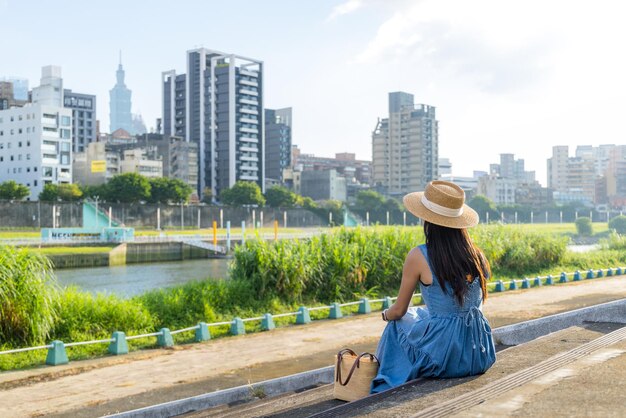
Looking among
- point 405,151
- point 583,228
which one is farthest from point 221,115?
point 583,228

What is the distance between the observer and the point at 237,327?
14.2m

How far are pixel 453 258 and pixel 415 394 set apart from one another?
39.7 inches

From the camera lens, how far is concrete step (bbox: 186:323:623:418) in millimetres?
4758

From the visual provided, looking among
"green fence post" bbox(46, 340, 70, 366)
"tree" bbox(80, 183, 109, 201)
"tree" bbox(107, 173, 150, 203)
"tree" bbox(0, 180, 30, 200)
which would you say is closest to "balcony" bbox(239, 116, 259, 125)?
"tree" bbox(107, 173, 150, 203)

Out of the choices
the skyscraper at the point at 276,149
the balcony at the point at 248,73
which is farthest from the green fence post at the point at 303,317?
the skyscraper at the point at 276,149

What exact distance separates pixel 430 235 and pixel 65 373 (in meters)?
7.24

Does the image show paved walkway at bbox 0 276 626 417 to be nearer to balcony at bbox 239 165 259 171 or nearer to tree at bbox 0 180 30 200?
tree at bbox 0 180 30 200

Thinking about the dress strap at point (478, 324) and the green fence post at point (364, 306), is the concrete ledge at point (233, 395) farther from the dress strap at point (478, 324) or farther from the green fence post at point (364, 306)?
the green fence post at point (364, 306)

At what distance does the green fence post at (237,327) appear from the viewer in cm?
1413

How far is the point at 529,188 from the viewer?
185250mm

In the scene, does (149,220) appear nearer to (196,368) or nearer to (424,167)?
(424,167)

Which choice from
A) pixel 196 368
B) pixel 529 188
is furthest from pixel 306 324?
pixel 529 188

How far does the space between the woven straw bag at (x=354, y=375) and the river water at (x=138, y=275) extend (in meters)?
31.6

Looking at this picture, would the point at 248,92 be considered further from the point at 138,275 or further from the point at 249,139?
the point at 138,275
